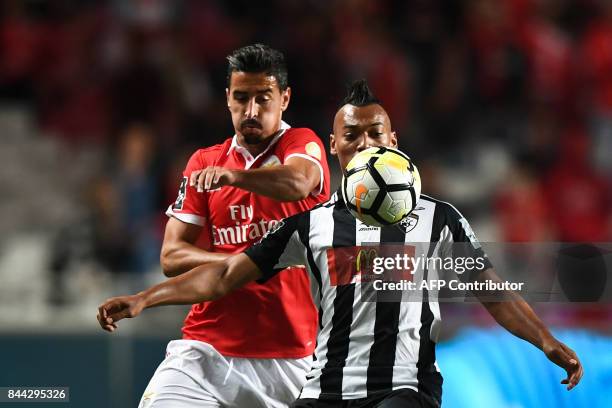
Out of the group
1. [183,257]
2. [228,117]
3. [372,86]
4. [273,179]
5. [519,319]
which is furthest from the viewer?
[372,86]

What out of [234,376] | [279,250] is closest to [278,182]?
[279,250]

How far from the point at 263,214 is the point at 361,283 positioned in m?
0.76

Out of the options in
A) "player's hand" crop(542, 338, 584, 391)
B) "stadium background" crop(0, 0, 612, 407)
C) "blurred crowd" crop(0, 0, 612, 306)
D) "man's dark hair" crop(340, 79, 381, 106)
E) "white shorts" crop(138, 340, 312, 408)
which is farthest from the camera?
"blurred crowd" crop(0, 0, 612, 306)

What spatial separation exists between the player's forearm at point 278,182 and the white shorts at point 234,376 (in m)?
0.77

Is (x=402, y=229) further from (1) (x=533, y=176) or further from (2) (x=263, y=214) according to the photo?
(1) (x=533, y=176)

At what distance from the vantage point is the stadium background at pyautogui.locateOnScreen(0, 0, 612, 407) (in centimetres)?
873

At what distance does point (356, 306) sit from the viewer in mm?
4016

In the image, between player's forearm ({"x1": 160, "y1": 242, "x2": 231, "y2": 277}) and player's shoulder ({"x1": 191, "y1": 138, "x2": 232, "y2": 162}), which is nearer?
player's forearm ({"x1": 160, "y1": 242, "x2": 231, "y2": 277})

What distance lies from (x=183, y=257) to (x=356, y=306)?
36.9 inches

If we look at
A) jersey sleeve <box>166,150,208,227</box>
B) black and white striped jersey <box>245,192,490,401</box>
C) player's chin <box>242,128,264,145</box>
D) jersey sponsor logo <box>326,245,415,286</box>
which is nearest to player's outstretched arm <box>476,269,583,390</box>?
black and white striped jersey <box>245,192,490,401</box>

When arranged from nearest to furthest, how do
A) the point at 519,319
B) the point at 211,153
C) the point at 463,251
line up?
the point at 519,319 < the point at 463,251 < the point at 211,153

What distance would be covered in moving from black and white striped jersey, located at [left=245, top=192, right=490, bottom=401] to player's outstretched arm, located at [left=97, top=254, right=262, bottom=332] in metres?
0.07

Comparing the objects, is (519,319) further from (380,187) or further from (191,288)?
(191,288)

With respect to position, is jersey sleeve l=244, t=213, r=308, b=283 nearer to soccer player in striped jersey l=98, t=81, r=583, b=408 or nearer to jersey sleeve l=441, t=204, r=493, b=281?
soccer player in striped jersey l=98, t=81, r=583, b=408
